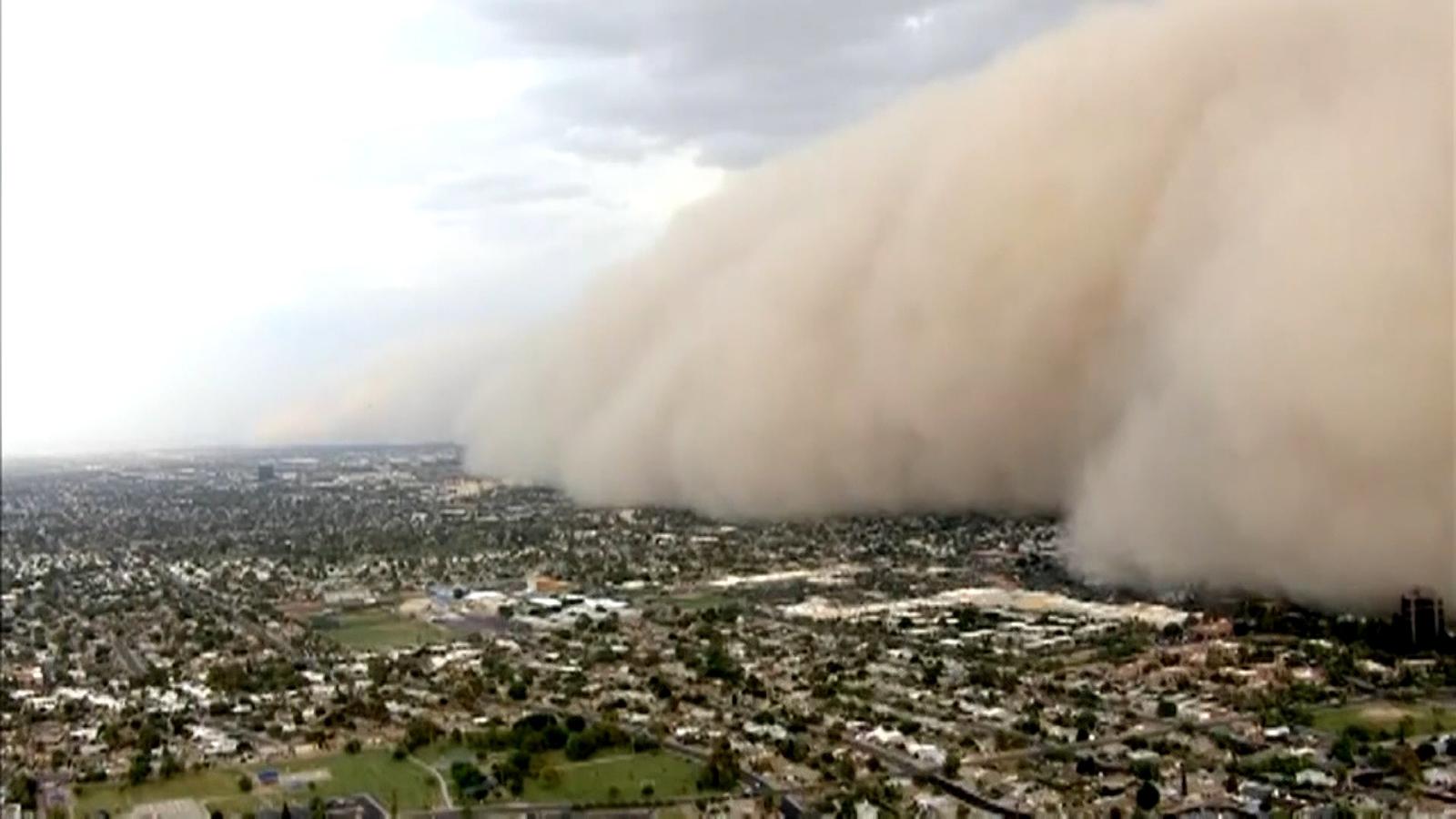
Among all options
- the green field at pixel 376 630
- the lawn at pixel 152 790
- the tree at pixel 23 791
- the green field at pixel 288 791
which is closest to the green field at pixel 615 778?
the green field at pixel 288 791

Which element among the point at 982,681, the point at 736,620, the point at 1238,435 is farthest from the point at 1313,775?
the point at 736,620

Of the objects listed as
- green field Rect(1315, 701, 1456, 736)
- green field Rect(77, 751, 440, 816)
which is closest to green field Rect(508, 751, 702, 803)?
green field Rect(77, 751, 440, 816)

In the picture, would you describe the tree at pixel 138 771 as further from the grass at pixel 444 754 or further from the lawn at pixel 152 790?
the grass at pixel 444 754

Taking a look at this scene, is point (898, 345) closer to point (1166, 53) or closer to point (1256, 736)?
point (1166, 53)

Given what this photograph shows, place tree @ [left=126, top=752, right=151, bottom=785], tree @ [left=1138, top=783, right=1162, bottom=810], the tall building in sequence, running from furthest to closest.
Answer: the tall building → tree @ [left=126, top=752, right=151, bottom=785] → tree @ [left=1138, top=783, right=1162, bottom=810]

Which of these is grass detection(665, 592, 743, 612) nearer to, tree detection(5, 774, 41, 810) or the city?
the city
